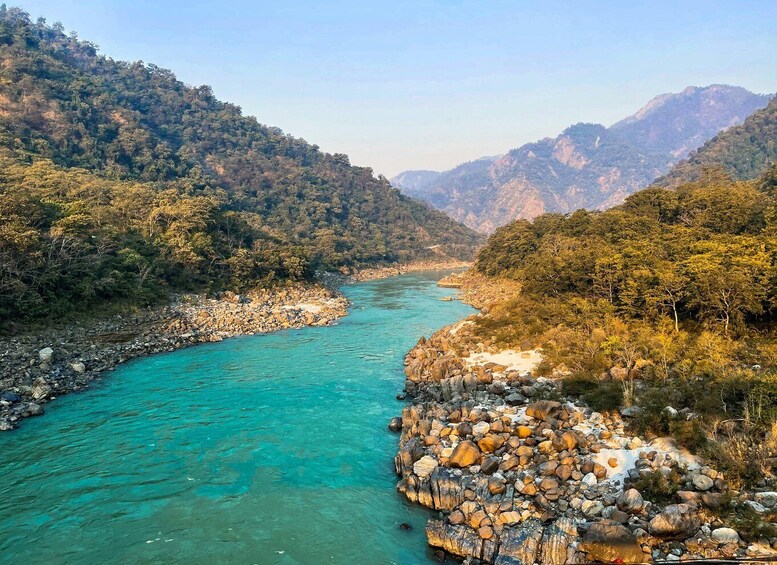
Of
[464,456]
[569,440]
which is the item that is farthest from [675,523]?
[464,456]

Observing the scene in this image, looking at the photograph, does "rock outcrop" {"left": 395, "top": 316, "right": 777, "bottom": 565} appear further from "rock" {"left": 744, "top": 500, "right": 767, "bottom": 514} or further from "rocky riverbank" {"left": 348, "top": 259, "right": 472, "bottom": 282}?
"rocky riverbank" {"left": 348, "top": 259, "right": 472, "bottom": 282}

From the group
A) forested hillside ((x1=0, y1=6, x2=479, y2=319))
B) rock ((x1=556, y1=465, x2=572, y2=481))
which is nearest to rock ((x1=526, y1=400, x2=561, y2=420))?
rock ((x1=556, y1=465, x2=572, y2=481))

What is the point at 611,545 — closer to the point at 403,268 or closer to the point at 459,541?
the point at 459,541

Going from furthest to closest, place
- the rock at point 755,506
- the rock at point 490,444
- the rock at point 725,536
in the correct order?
the rock at point 490,444 → the rock at point 755,506 → the rock at point 725,536

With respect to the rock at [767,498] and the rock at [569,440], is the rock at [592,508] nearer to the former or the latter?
the rock at [569,440]

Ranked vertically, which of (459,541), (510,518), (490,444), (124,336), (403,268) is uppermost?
(403,268)

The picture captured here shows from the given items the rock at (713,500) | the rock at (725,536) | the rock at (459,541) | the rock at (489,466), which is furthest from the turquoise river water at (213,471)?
the rock at (713,500)
